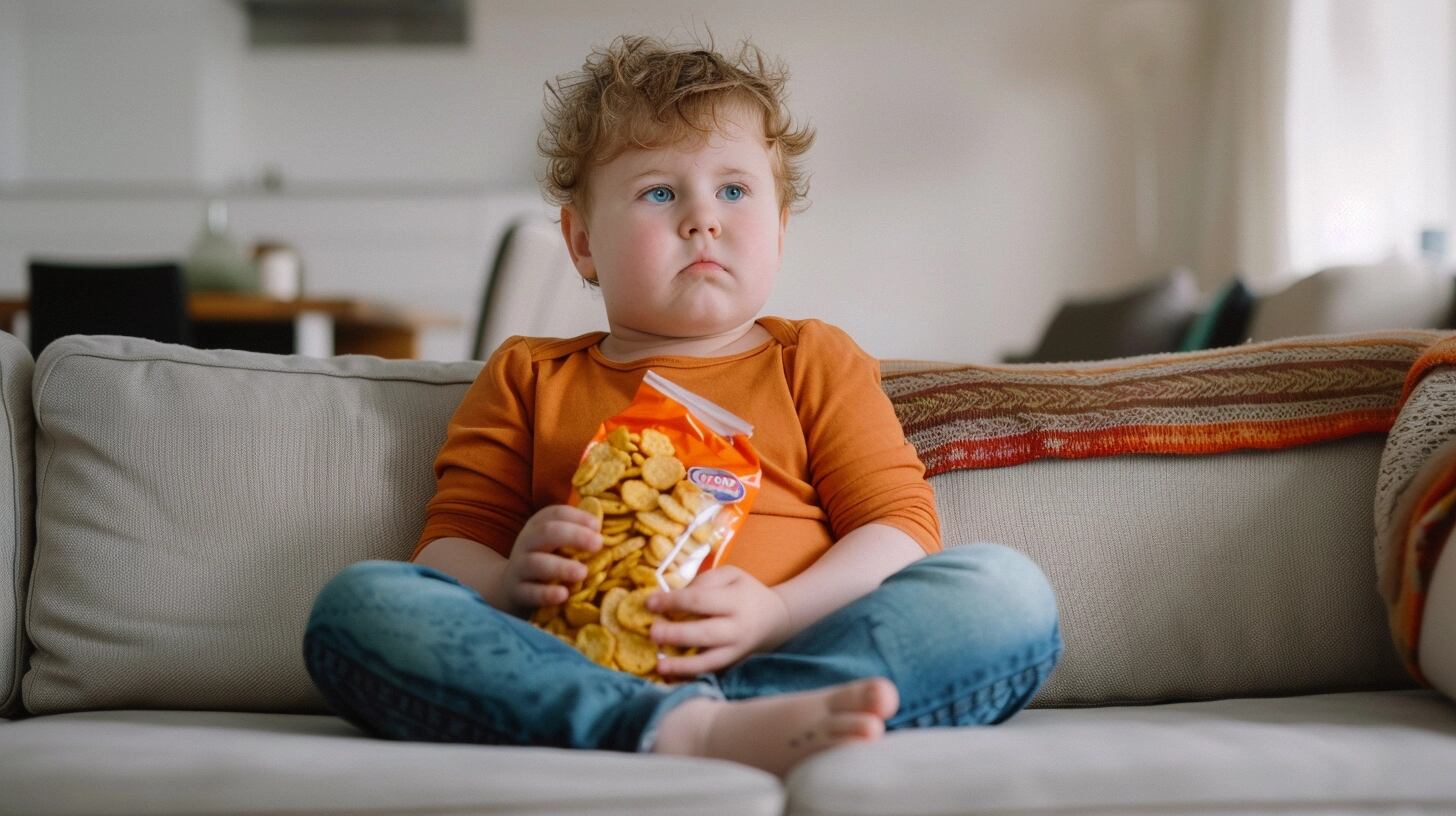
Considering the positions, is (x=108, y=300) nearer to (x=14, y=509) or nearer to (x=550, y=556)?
(x=14, y=509)

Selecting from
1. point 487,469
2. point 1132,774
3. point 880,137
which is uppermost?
point 880,137

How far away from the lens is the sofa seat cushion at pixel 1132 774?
0.79 meters

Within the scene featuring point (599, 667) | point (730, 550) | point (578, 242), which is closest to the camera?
point (599, 667)

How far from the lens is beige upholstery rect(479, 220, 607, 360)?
9.27ft

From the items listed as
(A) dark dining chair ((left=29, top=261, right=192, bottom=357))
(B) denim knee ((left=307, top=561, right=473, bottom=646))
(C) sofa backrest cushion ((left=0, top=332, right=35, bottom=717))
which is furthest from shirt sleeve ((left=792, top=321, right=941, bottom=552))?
(A) dark dining chair ((left=29, top=261, right=192, bottom=357))

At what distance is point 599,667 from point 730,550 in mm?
218

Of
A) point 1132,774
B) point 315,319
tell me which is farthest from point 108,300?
point 1132,774

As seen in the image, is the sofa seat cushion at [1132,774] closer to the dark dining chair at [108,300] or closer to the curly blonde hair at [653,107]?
the curly blonde hair at [653,107]

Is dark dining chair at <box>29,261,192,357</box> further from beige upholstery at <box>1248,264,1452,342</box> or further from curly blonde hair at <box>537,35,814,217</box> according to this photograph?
beige upholstery at <box>1248,264,1452,342</box>

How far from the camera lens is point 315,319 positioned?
3.19 m

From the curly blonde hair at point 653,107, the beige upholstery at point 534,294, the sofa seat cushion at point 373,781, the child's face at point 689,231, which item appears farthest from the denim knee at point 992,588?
the beige upholstery at point 534,294

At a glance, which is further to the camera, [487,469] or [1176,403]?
[1176,403]

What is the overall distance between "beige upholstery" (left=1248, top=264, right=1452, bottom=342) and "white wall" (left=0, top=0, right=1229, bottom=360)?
390cm

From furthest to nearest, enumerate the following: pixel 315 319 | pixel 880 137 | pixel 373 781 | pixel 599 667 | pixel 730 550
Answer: pixel 880 137 < pixel 315 319 < pixel 730 550 < pixel 599 667 < pixel 373 781
